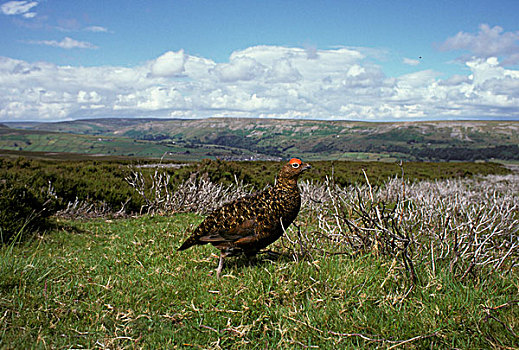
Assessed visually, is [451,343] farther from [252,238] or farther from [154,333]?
[154,333]

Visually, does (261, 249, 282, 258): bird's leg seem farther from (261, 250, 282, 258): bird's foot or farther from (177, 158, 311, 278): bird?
(177, 158, 311, 278): bird

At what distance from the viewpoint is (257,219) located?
4.64 metres

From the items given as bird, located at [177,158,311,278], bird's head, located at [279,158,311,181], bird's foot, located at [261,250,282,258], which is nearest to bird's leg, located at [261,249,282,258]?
bird's foot, located at [261,250,282,258]

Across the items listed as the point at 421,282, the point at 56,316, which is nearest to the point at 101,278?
the point at 56,316

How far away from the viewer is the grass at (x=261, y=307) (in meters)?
3.22

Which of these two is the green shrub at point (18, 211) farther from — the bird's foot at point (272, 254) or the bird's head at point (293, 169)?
the bird's head at point (293, 169)

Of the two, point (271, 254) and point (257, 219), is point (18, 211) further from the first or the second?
point (257, 219)

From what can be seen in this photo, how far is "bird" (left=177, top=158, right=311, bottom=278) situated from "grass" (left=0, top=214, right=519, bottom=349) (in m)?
0.36

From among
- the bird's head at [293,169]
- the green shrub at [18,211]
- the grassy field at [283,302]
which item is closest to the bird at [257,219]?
the bird's head at [293,169]

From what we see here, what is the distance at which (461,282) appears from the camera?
3.98 m

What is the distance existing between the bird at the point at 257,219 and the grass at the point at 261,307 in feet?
1.19

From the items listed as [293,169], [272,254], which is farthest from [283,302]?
[293,169]

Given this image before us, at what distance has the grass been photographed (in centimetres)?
322

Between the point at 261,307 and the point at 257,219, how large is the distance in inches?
45.6
